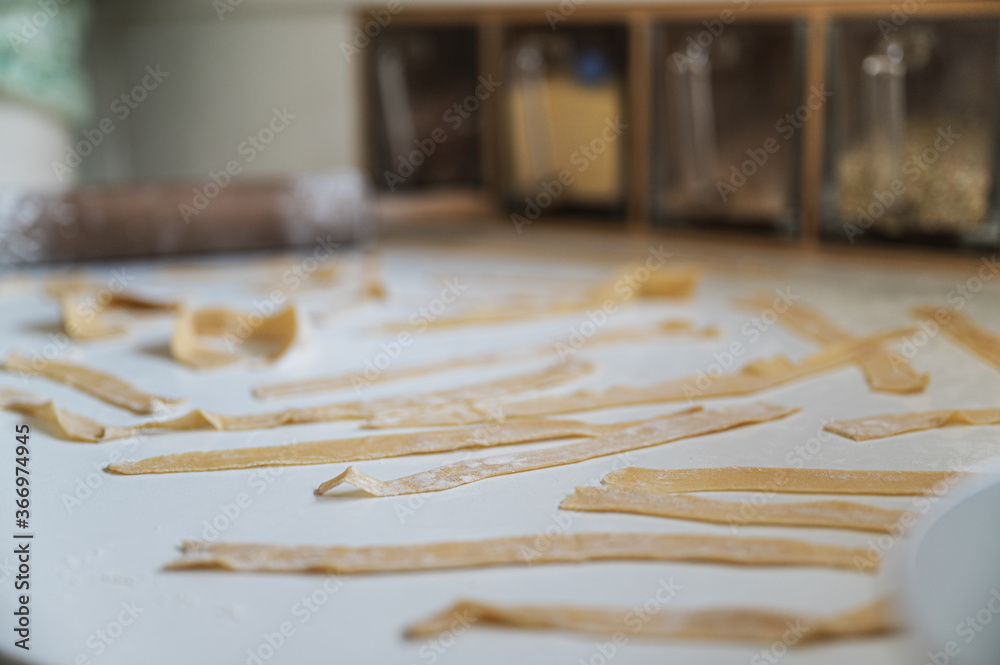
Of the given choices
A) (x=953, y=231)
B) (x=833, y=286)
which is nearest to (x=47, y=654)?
(x=833, y=286)

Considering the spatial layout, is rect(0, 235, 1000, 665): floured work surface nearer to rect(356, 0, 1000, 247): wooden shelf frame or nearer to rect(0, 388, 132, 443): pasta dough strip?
Result: rect(0, 388, 132, 443): pasta dough strip

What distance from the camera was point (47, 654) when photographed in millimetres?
791

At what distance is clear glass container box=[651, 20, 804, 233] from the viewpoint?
2.38 meters

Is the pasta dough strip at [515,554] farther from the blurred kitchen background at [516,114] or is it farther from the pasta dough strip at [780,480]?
the blurred kitchen background at [516,114]

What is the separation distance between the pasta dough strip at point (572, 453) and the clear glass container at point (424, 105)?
69.2 inches

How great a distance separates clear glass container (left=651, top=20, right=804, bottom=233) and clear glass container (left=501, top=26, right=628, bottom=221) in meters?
0.12

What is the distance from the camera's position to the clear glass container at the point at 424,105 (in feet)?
9.42

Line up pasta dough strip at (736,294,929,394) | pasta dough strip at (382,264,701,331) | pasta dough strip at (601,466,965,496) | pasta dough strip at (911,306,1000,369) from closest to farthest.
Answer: pasta dough strip at (601,466,965,496)
pasta dough strip at (736,294,929,394)
pasta dough strip at (911,306,1000,369)
pasta dough strip at (382,264,701,331)

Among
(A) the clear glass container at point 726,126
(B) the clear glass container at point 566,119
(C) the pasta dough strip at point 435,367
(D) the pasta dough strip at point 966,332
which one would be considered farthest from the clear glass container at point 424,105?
(D) the pasta dough strip at point 966,332

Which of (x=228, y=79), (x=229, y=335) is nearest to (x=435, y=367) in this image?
(x=229, y=335)

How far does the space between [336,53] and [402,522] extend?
2038mm

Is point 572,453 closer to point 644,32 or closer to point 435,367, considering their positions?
point 435,367

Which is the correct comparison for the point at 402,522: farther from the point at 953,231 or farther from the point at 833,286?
the point at 953,231

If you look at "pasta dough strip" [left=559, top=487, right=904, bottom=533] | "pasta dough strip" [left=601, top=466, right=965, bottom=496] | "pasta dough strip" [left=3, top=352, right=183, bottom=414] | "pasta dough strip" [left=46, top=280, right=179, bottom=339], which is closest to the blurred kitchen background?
"pasta dough strip" [left=46, top=280, right=179, bottom=339]
